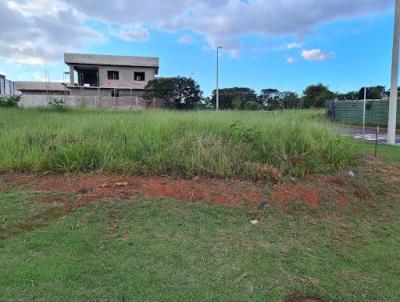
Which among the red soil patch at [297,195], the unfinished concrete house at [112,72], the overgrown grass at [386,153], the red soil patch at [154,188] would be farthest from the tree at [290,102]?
the unfinished concrete house at [112,72]

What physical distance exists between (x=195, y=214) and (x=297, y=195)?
1.40 meters

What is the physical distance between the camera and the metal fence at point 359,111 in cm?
2208

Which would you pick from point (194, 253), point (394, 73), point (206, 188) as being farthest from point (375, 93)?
point (194, 253)

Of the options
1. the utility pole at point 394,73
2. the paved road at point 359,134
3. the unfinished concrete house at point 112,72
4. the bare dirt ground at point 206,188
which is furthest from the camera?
the unfinished concrete house at point 112,72

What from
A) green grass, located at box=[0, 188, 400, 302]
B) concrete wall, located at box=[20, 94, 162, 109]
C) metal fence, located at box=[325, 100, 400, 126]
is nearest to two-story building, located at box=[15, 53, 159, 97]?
concrete wall, located at box=[20, 94, 162, 109]

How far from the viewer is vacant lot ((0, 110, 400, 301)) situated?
293 centimetres

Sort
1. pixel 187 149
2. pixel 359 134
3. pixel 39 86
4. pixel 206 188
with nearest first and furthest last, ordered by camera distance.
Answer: pixel 206 188
pixel 187 149
pixel 359 134
pixel 39 86

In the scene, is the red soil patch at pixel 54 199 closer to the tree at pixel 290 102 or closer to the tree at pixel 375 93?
the tree at pixel 290 102

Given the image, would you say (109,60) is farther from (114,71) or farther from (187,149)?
(187,149)

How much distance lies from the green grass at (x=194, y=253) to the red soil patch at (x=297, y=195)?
0.19 metres

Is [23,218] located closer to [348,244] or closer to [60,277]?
[60,277]

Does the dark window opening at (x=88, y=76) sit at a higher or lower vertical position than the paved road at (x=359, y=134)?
higher

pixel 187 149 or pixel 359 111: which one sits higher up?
pixel 359 111

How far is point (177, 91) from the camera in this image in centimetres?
3309
